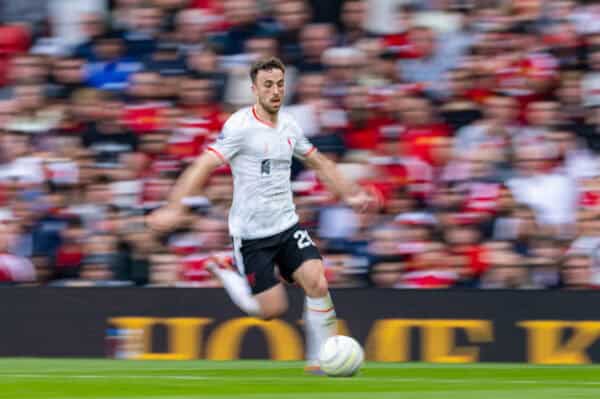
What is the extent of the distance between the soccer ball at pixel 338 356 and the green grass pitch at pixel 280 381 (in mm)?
83

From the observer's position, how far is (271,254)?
8359mm

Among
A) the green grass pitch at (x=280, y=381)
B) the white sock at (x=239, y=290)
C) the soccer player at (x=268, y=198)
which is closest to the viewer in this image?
the green grass pitch at (x=280, y=381)

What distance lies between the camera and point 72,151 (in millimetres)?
11789

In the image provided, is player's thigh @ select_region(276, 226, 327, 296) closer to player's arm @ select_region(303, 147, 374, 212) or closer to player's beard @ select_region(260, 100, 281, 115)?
player's arm @ select_region(303, 147, 374, 212)

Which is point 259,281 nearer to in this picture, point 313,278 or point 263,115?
point 313,278

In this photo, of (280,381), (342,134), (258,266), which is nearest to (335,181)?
(258,266)

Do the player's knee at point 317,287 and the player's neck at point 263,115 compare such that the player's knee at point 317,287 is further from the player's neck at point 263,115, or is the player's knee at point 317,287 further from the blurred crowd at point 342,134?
the blurred crowd at point 342,134

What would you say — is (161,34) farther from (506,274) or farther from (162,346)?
(506,274)

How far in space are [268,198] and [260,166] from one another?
22 cm

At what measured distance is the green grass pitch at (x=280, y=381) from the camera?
22.6 feet

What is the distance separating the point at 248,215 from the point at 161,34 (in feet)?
Result: 15.4

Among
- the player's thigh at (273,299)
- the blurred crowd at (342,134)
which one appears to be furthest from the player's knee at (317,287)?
the blurred crowd at (342,134)

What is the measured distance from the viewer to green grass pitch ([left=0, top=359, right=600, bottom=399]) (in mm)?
Result: 6887

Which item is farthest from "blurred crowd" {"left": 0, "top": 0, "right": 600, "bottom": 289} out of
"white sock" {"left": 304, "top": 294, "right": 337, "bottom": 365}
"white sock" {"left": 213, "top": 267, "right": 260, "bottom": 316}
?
"white sock" {"left": 304, "top": 294, "right": 337, "bottom": 365}
